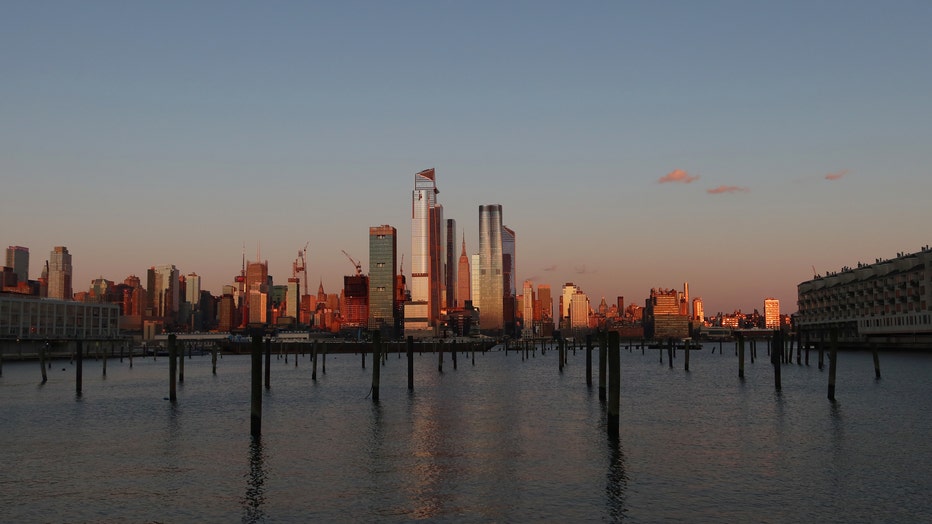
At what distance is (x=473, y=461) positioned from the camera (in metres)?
35.0

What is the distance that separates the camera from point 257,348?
4409 cm

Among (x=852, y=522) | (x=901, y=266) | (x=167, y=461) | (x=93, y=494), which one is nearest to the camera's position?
(x=852, y=522)

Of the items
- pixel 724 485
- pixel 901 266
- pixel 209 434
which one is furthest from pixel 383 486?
pixel 901 266

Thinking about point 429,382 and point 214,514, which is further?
point 429,382

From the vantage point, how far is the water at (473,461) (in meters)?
26.2

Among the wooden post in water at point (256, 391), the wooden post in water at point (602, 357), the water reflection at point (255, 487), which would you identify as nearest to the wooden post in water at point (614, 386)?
the wooden post in water at point (602, 357)

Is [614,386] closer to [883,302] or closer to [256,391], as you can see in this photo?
[256,391]

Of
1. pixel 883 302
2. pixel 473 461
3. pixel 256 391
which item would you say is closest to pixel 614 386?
pixel 473 461

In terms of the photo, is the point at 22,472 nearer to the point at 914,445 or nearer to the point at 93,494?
the point at 93,494

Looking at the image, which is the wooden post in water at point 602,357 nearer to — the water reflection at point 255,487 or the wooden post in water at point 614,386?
the wooden post in water at point 614,386

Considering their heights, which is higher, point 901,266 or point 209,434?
point 901,266

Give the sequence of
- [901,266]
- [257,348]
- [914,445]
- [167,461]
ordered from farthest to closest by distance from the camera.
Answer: [901,266]
[257,348]
[914,445]
[167,461]

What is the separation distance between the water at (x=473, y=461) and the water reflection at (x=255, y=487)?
102mm

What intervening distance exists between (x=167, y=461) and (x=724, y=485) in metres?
22.9
